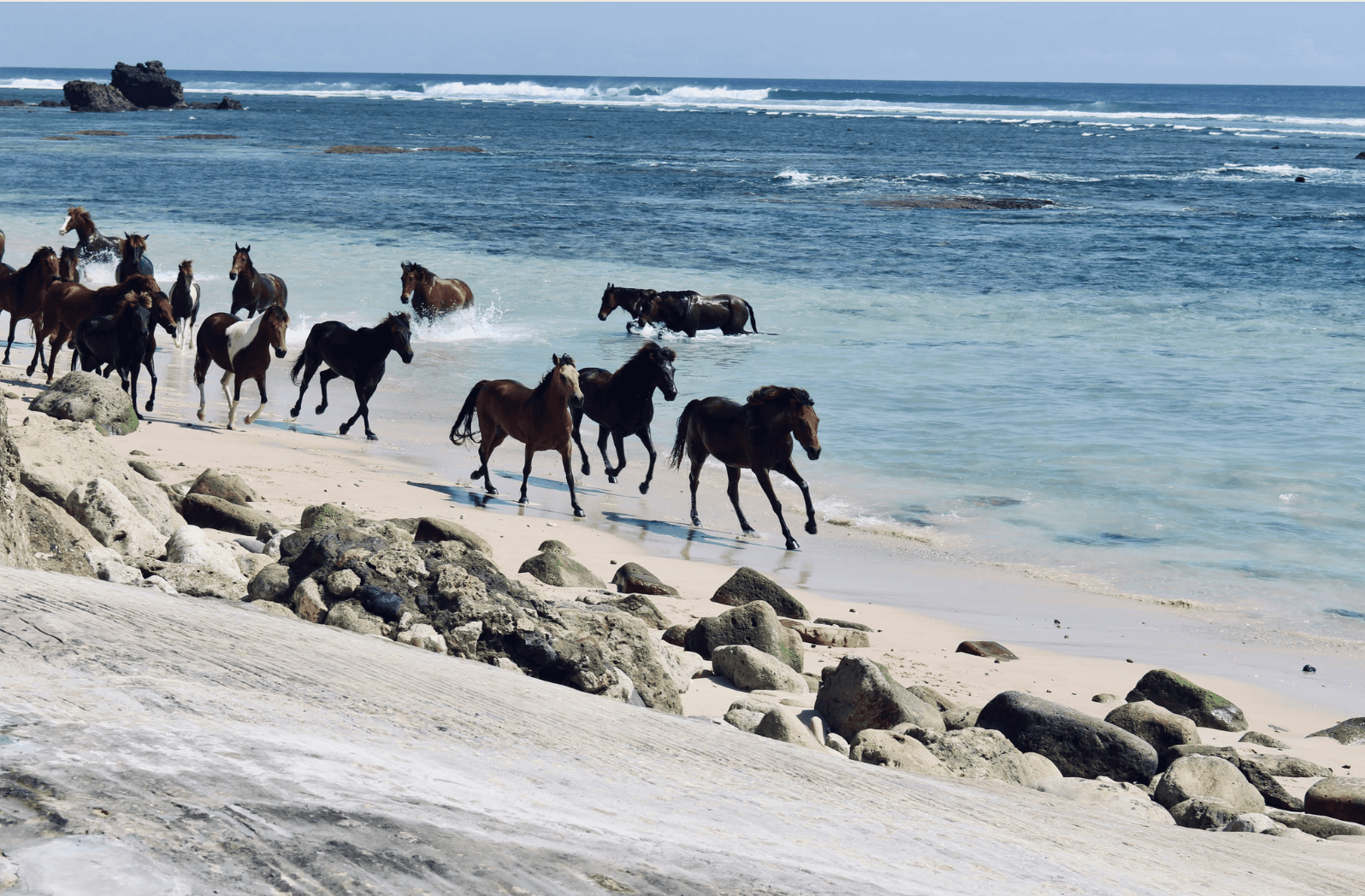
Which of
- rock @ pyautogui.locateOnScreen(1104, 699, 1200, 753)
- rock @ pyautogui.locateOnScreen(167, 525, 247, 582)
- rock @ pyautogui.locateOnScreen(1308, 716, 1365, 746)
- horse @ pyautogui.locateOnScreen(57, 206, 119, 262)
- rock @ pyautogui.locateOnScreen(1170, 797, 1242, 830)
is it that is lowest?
rock @ pyautogui.locateOnScreen(1308, 716, 1365, 746)

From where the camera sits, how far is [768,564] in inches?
361

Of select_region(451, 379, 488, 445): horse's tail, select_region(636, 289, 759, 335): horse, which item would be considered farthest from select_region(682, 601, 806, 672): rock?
select_region(636, 289, 759, 335): horse

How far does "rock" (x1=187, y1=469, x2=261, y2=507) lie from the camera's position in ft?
26.7

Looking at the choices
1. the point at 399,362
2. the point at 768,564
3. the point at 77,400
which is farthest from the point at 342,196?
the point at 768,564

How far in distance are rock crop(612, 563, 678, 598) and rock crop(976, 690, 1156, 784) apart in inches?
101

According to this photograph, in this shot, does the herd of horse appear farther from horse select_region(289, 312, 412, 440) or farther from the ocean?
the ocean

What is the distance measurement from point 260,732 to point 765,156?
62275 millimetres

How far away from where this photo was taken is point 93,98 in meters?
93.4

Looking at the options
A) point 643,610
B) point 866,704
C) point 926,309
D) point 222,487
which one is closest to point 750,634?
point 643,610

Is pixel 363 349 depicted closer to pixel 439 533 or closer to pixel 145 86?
pixel 439 533

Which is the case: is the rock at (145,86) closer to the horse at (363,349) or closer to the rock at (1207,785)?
the horse at (363,349)

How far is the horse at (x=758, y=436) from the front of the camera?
9.77m

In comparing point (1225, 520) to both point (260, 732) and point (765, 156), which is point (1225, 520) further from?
point (765, 156)

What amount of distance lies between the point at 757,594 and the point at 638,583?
0.76 meters
